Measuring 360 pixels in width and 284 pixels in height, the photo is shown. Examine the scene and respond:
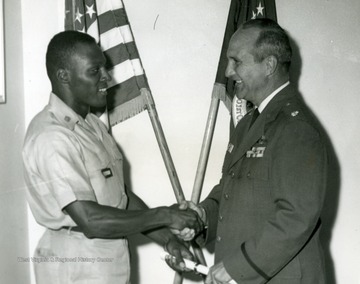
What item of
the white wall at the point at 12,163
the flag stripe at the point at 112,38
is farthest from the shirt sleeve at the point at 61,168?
the flag stripe at the point at 112,38

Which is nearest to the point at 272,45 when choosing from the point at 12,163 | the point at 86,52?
the point at 86,52

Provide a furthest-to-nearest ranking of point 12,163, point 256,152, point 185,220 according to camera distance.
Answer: point 12,163 → point 185,220 → point 256,152

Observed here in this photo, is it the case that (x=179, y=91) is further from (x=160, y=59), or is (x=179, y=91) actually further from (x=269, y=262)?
(x=269, y=262)

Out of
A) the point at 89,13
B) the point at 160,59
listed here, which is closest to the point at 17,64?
the point at 89,13

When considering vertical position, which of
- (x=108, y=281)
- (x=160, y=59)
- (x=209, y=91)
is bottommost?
(x=108, y=281)

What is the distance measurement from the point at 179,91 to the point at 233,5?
0.71 metres

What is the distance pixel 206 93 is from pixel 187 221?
125 centimetres

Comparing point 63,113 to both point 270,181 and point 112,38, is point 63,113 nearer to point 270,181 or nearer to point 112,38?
point 270,181

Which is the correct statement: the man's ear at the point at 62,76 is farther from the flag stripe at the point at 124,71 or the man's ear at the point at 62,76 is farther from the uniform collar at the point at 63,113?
the flag stripe at the point at 124,71

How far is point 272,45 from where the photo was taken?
2.18 metres

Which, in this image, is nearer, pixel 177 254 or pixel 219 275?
pixel 219 275

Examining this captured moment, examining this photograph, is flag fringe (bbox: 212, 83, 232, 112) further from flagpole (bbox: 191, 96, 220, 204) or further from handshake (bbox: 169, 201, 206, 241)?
handshake (bbox: 169, 201, 206, 241)

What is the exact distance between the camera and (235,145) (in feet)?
8.20

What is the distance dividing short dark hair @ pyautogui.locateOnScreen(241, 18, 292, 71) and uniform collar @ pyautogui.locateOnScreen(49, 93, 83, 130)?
913mm
